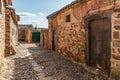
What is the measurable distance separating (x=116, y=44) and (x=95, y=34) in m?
1.83

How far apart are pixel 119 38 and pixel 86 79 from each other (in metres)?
1.73

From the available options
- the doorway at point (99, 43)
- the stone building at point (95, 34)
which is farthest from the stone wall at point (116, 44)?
the doorway at point (99, 43)

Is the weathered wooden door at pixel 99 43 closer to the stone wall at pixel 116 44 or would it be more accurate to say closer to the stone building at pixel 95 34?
the stone building at pixel 95 34

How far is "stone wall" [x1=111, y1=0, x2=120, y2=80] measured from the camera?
5.21 meters

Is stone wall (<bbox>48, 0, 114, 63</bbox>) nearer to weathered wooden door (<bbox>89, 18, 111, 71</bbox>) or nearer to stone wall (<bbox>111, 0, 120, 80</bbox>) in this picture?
weathered wooden door (<bbox>89, 18, 111, 71</bbox>)

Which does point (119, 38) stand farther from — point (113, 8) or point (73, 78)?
point (73, 78)

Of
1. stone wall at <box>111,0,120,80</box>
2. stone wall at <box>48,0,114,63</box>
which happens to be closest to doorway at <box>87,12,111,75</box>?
stone wall at <box>48,0,114,63</box>

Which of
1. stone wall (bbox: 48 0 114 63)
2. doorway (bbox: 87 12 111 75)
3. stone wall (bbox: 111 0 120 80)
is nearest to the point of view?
stone wall (bbox: 111 0 120 80)

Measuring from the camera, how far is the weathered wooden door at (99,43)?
614 cm

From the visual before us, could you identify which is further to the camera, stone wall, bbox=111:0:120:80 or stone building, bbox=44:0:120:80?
stone building, bbox=44:0:120:80

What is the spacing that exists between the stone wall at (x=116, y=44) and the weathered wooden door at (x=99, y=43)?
1.86 ft

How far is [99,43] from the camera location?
6.73 meters

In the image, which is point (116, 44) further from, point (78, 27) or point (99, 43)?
point (78, 27)

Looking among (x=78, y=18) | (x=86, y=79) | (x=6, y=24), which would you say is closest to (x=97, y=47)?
(x=86, y=79)
